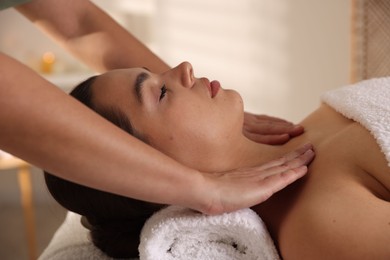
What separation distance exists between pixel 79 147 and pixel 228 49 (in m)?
2.13

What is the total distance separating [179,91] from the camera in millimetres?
1185

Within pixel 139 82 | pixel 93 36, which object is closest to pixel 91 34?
pixel 93 36

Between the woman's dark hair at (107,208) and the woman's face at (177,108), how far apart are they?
0.08 feet

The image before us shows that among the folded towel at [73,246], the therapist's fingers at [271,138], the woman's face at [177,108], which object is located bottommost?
the folded towel at [73,246]

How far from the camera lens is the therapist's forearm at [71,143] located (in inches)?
32.7

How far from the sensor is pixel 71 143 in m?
0.85

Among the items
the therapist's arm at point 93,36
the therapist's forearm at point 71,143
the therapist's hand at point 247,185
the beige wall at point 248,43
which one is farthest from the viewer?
the beige wall at point 248,43

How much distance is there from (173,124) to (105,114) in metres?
0.15

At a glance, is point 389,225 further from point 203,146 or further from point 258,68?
point 258,68

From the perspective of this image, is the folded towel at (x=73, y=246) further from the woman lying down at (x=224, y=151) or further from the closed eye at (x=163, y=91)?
the closed eye at (x=163, y=91)

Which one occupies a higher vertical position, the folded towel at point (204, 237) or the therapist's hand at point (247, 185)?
the therapist's hand at point (247, 185)

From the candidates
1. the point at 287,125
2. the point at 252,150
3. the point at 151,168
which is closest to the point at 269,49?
the point at 287,125

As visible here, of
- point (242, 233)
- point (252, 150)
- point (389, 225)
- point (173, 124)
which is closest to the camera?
point (389, 225)

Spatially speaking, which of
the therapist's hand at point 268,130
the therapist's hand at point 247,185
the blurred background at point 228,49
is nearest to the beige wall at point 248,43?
the blurred background at point 228,49
